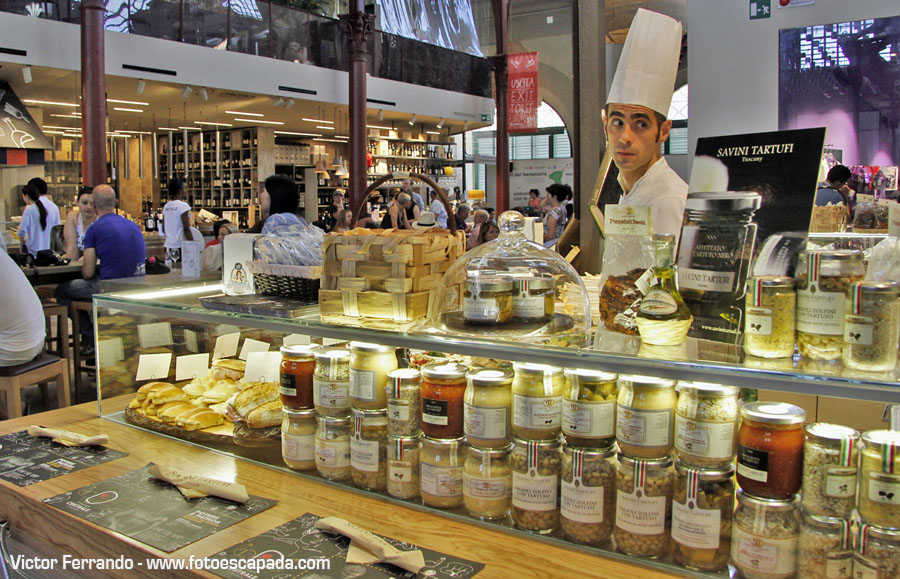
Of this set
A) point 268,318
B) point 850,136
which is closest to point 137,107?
point 850,136

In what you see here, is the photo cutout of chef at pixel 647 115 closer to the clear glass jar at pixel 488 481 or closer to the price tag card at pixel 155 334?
the clear glass jar at pixel 488 481

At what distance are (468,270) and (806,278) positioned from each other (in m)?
0.75

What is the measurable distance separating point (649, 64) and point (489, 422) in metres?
1.21

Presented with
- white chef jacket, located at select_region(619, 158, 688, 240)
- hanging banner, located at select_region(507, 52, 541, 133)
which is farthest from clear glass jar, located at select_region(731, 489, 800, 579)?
hanging banner, located at select_region(507, 52, 541, 133)

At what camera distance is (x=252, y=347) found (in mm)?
2477

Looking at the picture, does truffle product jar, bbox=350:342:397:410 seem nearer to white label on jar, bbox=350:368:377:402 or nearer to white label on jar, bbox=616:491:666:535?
white label on jar, bbox=350:368:377:402

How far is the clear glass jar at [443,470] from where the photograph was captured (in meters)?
1.62

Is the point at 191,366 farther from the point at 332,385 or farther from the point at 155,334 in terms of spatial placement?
the point at 332,385

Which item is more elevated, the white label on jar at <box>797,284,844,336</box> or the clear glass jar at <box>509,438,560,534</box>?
the white label on jar at <box>797,284,844,336</box>

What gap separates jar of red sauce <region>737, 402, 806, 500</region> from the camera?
1240 millimetres

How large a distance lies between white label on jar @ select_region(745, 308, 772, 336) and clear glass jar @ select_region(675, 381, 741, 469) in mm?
114

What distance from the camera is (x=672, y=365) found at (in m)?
1.30

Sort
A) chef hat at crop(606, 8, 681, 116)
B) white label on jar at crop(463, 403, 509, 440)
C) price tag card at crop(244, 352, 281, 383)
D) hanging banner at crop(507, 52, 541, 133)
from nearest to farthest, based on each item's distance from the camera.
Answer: white label on jar at crop(463, 403, 509, 440) → chef hat at crop(606, 8, 681, 116) → price tag card at crop(244, 352, 281, 383) → hanging banner at crop(507, 52, 541, 133)

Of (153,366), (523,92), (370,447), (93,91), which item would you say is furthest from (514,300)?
(523,92)
